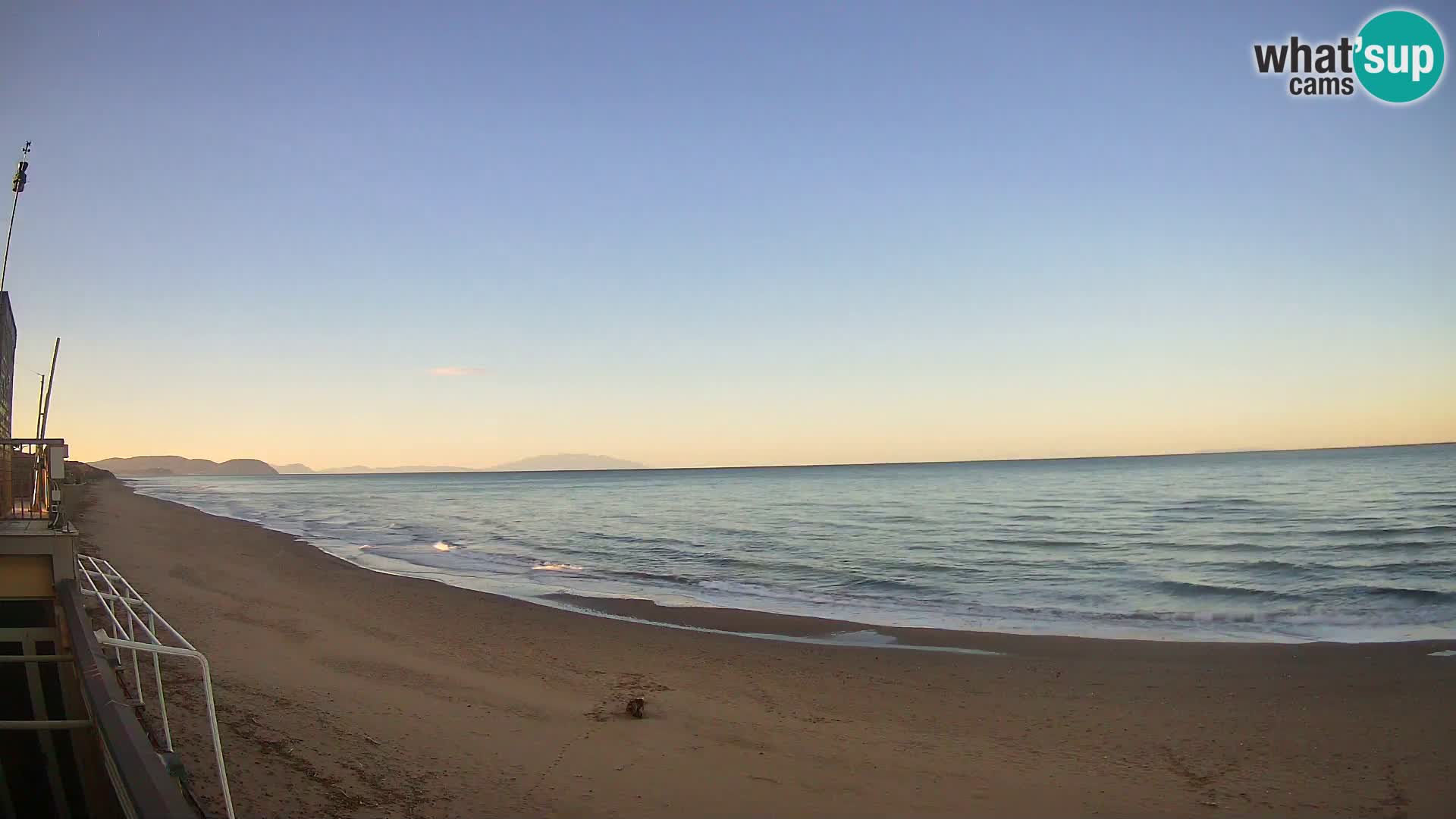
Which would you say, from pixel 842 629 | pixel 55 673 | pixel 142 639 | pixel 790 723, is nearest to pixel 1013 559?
pixel 842 629

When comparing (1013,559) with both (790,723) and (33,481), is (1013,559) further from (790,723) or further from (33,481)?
(33,481)

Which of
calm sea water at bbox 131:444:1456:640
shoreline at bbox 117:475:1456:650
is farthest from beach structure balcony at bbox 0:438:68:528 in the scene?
calm sea water at bbox 131:444:1456:640

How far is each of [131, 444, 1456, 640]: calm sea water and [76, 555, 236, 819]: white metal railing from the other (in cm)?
804

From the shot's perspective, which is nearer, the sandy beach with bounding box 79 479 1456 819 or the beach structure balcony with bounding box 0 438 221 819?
the beach structure balcony with bounding box 0 438 221 819

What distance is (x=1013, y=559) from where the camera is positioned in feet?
78.7

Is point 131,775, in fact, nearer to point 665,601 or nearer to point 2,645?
point 2,645

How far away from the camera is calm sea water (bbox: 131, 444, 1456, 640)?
15.6 m

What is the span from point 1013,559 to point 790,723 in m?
17.1

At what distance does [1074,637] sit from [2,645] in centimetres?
1412

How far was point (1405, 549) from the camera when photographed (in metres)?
22.5

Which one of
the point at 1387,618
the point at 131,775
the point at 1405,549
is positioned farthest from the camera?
the point at 1405,549

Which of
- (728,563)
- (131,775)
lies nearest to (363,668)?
(131,775)

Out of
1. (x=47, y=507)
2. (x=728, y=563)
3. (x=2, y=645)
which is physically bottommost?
(x=728, y=563)

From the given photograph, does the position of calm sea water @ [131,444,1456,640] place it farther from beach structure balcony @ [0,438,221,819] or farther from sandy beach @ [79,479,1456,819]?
beach structure balcony @ [0,438,221,819]
